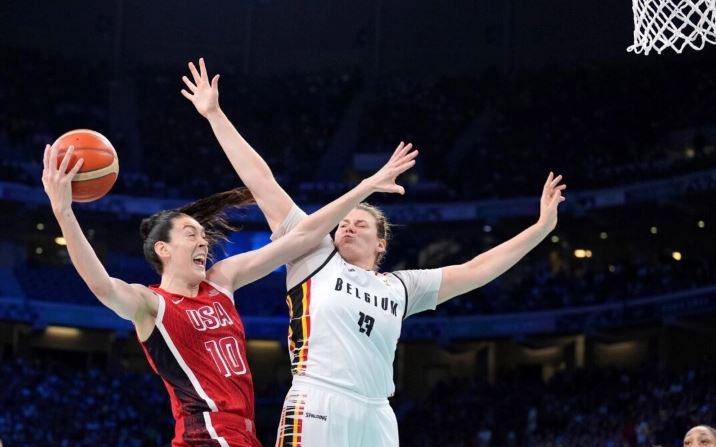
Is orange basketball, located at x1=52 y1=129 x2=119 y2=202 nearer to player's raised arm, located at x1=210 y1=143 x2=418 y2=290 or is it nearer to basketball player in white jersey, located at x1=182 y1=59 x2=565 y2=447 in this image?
basketball player in white jersey, located at x1=182 y1=59 x2=565 y2=447

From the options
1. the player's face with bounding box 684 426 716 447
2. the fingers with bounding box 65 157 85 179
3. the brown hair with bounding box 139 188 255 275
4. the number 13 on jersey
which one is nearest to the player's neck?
the brown hair with bounding box 139 188 255 275

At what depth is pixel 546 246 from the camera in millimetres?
27906

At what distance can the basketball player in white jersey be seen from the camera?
447cm

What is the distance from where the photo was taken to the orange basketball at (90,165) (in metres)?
4.51

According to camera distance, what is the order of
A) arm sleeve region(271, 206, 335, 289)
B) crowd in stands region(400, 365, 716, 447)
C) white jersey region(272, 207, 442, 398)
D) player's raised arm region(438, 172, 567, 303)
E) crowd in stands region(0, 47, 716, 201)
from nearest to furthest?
white jersey region(272, 207, 442, 398) < arm sleeve region(271, 206, 335, 289) < player's raised arm region(438, 172, 567, 303) < crowd in stands region(400, 365, 716, 447) < crowd in stands region(0, 47, 716, 201)

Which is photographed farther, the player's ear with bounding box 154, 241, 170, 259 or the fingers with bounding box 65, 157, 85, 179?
the player's ear with bounding box 154, 241, 170, 259

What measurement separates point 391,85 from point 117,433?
12923mm

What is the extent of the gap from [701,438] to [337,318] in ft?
9.43

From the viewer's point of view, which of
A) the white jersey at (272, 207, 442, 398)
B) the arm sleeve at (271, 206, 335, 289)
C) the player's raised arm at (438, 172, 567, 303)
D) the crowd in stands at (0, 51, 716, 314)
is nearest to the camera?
the white jersey at (272, 207, 442, 398)

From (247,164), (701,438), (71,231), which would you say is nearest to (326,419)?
(247,164)

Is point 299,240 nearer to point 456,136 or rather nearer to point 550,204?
Answer: point 550,204

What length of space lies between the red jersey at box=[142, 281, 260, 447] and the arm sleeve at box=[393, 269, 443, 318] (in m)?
0.95

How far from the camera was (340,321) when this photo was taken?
4.57 m

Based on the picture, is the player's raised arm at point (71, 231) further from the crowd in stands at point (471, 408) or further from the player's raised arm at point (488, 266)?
the crowd in stands at point (471, 408)
